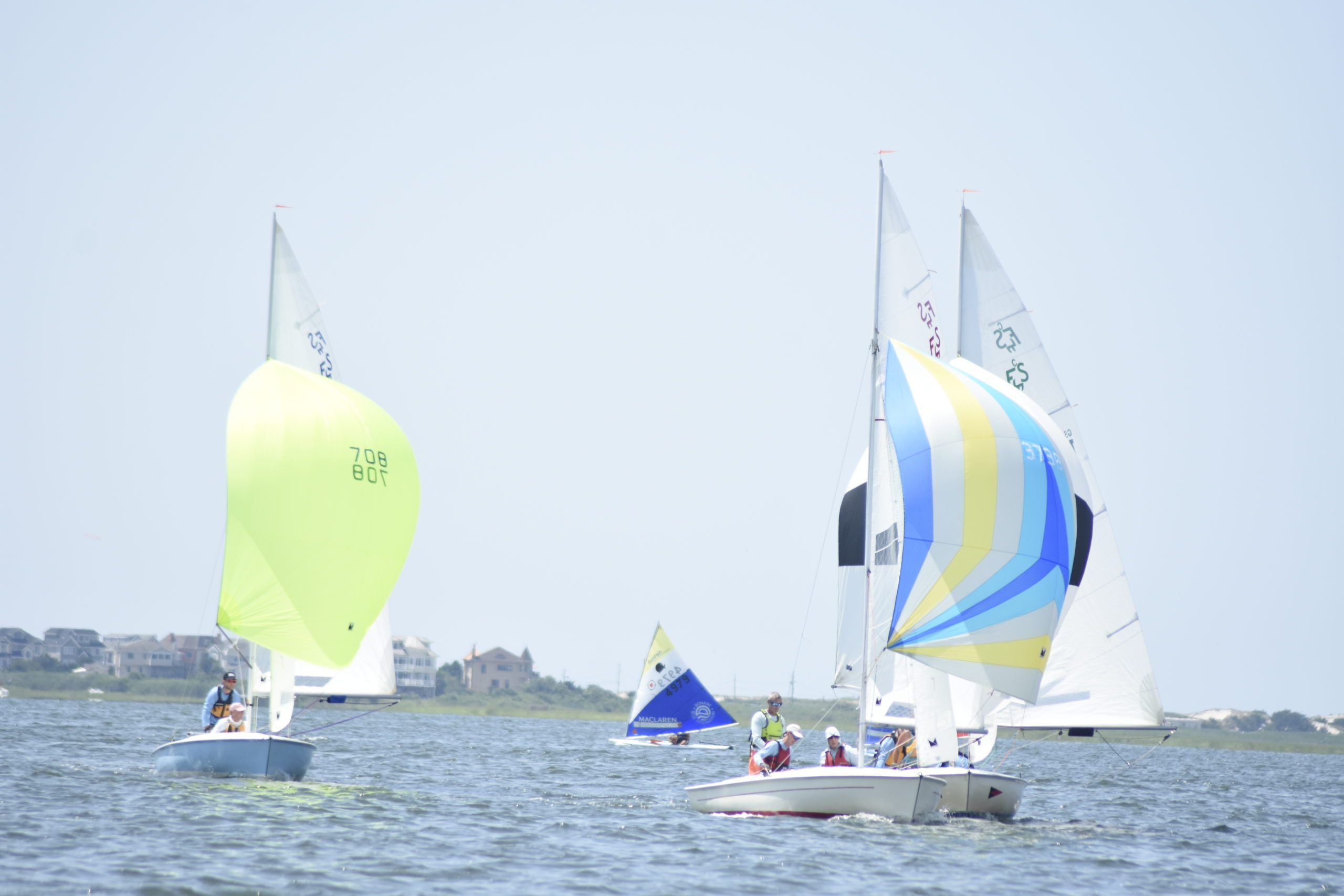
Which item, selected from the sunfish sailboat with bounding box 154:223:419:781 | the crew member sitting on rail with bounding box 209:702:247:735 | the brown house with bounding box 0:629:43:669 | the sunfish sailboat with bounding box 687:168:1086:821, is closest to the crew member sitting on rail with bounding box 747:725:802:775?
the sunfish sailboat with bounding box 687:168:1086:821

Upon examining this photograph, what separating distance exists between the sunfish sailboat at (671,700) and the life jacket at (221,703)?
28.6 m

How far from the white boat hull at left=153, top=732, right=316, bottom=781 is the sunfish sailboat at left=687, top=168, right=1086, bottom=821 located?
6913 millimetres

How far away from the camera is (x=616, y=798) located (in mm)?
27500

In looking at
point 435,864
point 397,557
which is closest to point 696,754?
point 397,557

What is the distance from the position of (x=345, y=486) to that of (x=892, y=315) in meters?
9.81

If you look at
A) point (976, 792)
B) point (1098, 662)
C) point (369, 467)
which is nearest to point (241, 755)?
point (369, 467)

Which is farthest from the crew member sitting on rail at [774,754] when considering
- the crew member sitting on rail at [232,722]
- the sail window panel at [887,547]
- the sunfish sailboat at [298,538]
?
the crew member sitting on rail at [232,722]

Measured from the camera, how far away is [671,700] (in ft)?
176

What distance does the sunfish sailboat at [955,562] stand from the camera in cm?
2161

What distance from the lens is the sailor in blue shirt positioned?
25078 mm

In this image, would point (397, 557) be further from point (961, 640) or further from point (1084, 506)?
point (1084, 506)

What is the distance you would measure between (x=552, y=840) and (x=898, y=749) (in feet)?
22.8

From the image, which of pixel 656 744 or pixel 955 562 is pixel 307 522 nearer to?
pixel 955 562

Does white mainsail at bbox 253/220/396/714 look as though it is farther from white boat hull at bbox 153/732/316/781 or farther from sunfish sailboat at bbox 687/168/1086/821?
sunfish sailboat at bbox 687/168/1086/821
